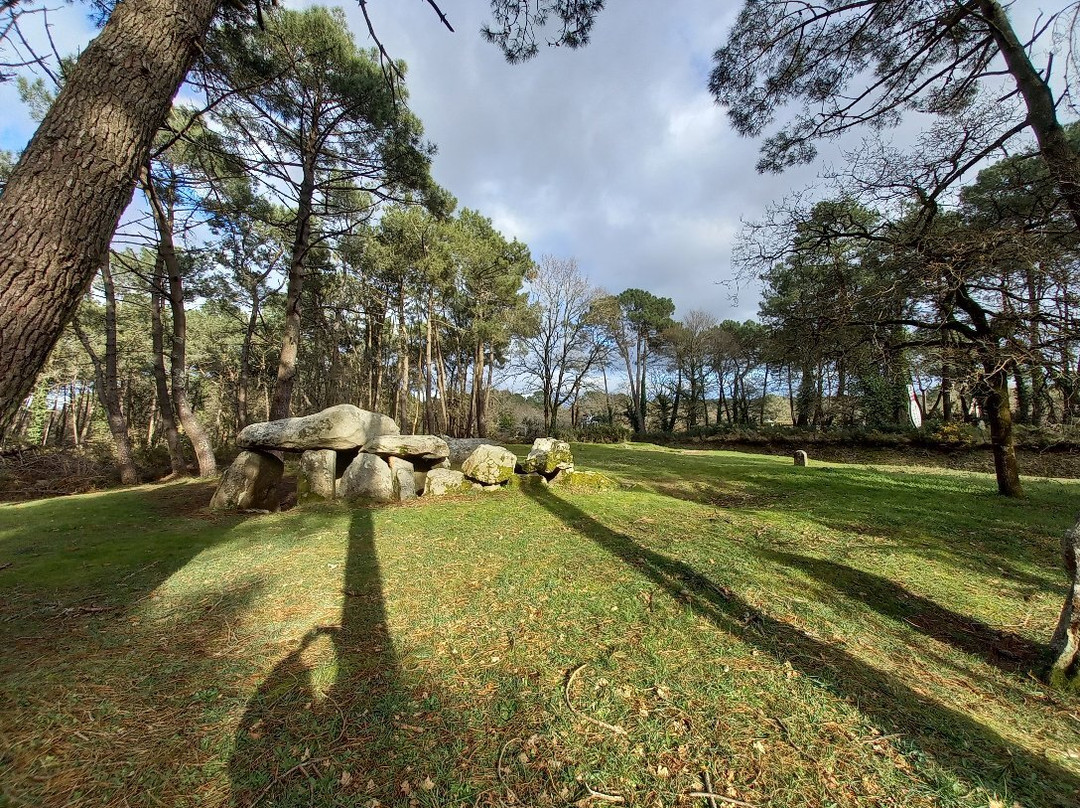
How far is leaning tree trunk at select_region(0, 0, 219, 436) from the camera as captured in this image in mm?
1495

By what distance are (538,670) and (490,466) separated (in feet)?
16.6

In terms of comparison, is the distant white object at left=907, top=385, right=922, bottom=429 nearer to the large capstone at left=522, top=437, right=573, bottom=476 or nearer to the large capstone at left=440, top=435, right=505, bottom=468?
the large capstone at left=522, top=437, right=573, bottom=476

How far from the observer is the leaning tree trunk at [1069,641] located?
193 cm

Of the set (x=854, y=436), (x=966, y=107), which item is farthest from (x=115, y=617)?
(x=854, y=436)

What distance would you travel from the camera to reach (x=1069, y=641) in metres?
1.96

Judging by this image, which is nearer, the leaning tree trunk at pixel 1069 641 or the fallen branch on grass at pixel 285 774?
the fallen branch on grass at pixel 285 774

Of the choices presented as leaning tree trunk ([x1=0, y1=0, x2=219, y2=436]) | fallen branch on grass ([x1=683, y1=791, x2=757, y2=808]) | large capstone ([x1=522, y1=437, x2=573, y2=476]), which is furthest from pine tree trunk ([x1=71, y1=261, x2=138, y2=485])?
fallen branch on grass ([x1=683, y1=791, x2=757, y2=808])

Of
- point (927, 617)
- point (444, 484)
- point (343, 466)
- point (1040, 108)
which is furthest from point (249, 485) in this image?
point (1040, 108)

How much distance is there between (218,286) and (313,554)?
1521cm

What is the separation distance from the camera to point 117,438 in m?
8.38

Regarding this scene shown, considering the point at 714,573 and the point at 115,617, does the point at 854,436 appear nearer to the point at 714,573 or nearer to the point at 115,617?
the point at 714,573

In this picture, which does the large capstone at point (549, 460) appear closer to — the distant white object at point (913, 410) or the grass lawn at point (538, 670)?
the grass lawn at point (538, 670)

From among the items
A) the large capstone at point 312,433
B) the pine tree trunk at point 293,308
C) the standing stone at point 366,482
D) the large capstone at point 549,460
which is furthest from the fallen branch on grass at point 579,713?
the pine tree trunk at point 293,308

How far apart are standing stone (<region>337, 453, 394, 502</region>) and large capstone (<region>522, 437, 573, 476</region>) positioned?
250 centimetres
